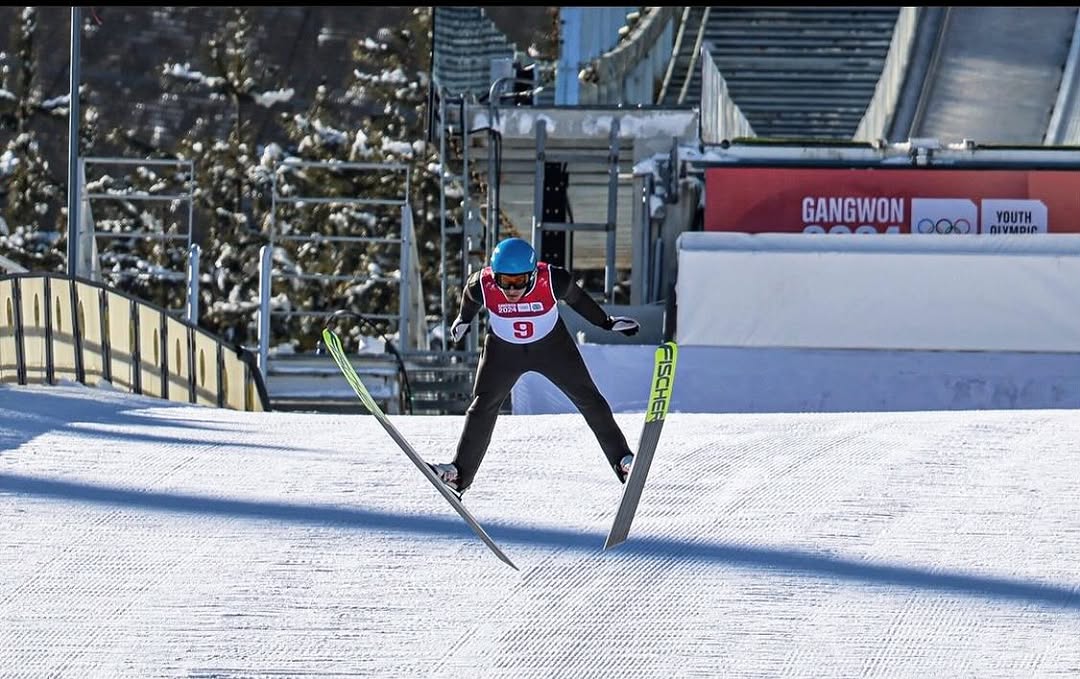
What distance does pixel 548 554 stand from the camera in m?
8.46

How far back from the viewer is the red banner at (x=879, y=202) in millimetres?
17969

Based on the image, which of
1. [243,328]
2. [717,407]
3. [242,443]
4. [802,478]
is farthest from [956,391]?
[243,328]

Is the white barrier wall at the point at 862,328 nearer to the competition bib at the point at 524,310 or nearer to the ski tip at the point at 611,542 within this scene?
the competition bib at the point at 524,310

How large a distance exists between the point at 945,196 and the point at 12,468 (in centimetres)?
1067

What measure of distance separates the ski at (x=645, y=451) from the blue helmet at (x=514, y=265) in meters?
0.73

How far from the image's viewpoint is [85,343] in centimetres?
1532

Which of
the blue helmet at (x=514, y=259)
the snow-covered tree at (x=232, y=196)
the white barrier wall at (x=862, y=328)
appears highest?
the blue helmet at (x=514, y=259)

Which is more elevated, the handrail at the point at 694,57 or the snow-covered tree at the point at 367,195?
the handrail at the point at 694,57

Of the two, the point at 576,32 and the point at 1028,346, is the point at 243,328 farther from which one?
the point at 1028,346

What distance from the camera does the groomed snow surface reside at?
717cm

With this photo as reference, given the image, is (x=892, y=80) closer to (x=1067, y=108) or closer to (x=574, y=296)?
(x=1067, y=108)

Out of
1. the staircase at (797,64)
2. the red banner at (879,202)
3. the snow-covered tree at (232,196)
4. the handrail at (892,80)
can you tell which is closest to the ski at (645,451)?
the red banner at (879,202)

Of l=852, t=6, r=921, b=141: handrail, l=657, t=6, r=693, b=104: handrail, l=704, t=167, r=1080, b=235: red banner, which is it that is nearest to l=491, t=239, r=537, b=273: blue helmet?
l=704, t=167, r=1080, b=235: red banner

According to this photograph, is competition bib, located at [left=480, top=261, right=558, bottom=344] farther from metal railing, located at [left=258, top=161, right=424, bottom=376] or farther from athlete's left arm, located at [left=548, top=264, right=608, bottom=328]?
metal railing, located at [left=258, top=161, right=424, bottom=376]
